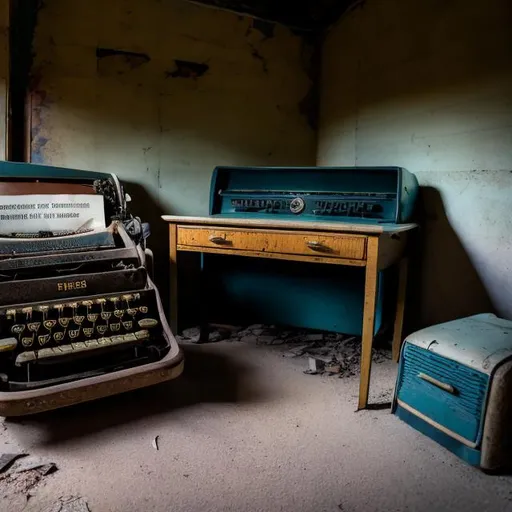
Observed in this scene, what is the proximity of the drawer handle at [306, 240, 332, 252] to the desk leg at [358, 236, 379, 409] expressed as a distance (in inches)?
8.2

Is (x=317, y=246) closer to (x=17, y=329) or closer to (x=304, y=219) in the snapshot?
(x=304, y=219)

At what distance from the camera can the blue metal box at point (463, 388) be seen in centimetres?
160

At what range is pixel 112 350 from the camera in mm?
1926

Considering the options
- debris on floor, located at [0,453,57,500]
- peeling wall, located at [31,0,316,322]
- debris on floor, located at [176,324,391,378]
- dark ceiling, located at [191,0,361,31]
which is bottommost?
debris on floor, located at [0,453,57,500]

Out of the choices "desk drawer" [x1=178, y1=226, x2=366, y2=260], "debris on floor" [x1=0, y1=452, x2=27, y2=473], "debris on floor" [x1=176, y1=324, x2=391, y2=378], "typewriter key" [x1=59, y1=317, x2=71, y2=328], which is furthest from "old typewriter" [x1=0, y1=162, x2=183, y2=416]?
"debris on floor" [x1=176, y1=324, x2=391, y2=378]

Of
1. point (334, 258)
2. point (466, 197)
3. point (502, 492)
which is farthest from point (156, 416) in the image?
point (466, 197)

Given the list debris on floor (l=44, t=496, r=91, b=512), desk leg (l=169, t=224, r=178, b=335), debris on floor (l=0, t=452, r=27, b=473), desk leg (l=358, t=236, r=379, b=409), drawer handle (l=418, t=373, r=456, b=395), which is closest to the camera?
debris on floor (l=44, t=496, r=91, b=512)

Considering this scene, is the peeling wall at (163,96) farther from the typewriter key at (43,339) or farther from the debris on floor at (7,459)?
the debris on floor at (7,459)

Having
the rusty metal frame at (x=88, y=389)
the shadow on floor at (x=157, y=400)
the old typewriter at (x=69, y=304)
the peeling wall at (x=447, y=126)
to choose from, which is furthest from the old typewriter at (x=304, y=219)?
the rusty metal frame at (x=88, y=389)

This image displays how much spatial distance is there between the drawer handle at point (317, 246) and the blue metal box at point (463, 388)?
0.55 meters

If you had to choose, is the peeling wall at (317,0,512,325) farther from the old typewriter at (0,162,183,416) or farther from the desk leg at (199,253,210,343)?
the old typewriter at (0,162,183,416)

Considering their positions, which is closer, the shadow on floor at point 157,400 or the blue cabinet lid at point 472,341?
the blue cabinet lid at point 472,341

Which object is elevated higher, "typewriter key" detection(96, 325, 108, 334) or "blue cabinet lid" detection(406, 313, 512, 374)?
"blue cabinet lid" detection(406, 313, 512, 374)

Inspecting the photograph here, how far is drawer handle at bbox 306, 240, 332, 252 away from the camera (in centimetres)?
212
